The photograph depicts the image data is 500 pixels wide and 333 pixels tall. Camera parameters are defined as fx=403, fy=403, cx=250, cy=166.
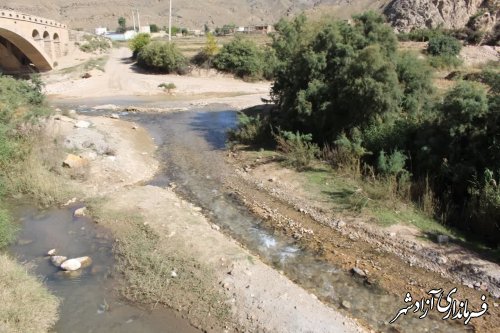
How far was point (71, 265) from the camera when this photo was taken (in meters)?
8.90

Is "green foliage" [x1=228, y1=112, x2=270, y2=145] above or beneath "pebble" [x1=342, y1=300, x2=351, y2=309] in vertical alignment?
above

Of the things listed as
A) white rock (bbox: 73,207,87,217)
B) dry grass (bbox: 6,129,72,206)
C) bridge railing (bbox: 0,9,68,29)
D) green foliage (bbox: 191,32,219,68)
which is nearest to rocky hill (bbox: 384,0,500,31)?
green foliage (bbox: 191,32,219,68)

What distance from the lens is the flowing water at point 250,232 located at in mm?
7762

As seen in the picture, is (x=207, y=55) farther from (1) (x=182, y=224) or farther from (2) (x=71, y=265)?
(2) (x=71, y=265)

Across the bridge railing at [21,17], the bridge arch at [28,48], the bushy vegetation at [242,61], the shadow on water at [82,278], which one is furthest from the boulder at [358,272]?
the bridge arch at [28,48]

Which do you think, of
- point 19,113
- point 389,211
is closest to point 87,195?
point 19,113

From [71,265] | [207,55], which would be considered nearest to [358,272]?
[71,265]

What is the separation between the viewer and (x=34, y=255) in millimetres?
9555

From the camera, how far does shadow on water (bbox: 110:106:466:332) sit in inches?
306

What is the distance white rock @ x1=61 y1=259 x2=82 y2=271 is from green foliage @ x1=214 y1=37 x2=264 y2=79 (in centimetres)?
3578

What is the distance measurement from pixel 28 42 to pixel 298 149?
35.5 meters

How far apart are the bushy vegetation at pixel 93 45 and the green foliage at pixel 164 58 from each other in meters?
15.2

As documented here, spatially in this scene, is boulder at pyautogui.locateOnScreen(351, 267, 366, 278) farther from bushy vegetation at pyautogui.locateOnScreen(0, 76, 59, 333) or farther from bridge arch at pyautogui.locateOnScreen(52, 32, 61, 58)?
bridge arch at pyautogui.locateOnScreen(52, 32, 61, 58)

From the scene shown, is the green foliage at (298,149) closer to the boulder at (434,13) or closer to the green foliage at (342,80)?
the green foliage at (342,80)
